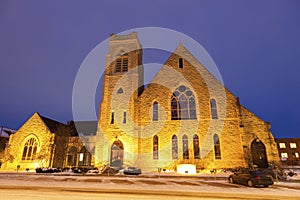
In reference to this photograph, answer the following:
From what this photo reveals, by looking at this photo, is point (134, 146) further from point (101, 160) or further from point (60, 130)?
point (60, 130)

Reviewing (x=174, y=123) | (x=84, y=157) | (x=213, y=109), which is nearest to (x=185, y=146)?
(x=174, y=123)

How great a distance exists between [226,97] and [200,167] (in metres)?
9.57

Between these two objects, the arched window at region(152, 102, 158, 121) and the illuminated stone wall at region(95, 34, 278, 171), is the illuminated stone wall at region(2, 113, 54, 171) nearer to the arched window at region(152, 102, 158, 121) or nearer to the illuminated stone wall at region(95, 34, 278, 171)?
the illuminated stone wall at region(95, 34, 278, 171)

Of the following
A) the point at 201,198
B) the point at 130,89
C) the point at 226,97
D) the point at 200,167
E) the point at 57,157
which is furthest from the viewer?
the point at 57,157

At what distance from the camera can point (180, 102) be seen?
2684cm

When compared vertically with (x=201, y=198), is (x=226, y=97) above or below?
above

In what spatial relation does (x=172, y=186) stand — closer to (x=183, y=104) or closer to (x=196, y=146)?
(x=196, y=146)

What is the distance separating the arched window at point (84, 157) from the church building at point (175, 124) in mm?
2513

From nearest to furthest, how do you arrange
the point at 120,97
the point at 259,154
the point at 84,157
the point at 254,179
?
1. the point at 254,179
2. the point at 259,154
3. the point at 120,97
4. the point at 84,157

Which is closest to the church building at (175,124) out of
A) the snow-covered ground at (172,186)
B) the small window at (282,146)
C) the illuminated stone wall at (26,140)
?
the illuminated stone wall at (26,140)

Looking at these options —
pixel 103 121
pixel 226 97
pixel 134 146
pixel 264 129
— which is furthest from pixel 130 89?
pixel 264 129

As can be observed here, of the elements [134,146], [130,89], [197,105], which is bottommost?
[134,146]

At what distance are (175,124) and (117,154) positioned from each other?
8.40 m

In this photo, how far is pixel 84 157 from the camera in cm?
3128
